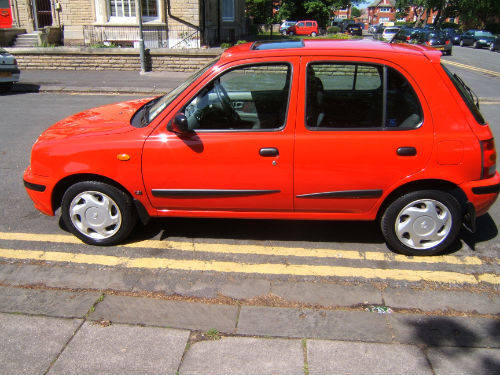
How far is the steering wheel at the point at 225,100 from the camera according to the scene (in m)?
3.90

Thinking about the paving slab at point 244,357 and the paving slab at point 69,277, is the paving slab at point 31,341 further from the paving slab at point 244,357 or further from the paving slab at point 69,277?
the paving slab at point 244,357

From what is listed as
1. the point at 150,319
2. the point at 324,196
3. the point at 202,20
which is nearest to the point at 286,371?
the point at 150,319

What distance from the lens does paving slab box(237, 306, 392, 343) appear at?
299 centimetres

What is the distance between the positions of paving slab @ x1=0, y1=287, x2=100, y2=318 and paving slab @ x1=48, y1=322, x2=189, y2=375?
0.25 m

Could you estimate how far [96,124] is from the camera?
413 centimetres

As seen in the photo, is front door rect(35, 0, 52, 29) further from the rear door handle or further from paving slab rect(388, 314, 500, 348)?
paving slab rect(388, 314, 500, 348)

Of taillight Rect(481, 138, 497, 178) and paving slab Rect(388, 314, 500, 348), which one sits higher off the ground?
taillight Rect(481, 138, 497, 178)

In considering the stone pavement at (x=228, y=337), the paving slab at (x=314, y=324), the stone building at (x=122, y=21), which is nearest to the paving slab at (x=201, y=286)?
the stone pavement at (x=228, y=337)

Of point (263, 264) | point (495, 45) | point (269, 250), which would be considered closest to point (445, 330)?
point (263, 264)

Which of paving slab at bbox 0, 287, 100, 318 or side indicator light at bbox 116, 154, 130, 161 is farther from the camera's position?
side indicator light at bbox 116, 154, 130, 161

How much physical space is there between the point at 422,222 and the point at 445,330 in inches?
41.6

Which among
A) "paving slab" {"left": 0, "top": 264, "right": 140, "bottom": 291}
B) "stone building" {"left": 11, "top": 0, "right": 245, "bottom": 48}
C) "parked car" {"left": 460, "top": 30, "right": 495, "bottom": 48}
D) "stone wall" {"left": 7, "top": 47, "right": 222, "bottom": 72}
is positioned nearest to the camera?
"paving slab" {"left": 0, "top": 264, "right": 140, "bottom": 291}

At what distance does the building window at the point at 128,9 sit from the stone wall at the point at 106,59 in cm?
802

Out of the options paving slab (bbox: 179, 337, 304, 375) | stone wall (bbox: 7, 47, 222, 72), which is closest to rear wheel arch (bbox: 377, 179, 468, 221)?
paving slab (bbox: 179, 337, 304, 375)
